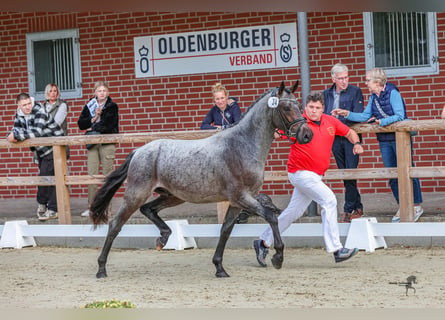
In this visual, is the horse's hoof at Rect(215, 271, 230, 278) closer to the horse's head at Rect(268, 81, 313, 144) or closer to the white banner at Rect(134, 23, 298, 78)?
the horse's head at Rect(268, 81, 313, 144)

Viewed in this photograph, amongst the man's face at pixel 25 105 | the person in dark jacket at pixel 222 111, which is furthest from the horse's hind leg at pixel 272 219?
the man's face at pixel 25 105

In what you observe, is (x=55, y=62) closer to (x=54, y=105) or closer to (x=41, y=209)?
(x=54, y=105)

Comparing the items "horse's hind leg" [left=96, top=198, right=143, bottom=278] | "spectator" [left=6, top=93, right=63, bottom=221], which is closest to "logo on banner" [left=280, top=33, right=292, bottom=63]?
"spectator" [left=6, top=93, right=63, bottom=221]

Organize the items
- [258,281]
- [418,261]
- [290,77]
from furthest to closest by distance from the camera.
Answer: [290,77] → [418,261] → [258,281]

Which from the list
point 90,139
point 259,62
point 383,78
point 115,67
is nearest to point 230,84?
point 259,62

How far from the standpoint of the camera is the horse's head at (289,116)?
611 cm

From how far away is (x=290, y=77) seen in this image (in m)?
10.4

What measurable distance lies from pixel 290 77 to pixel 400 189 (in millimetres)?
3341

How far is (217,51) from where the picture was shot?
1073cm

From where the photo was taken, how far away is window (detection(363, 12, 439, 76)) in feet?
31.6

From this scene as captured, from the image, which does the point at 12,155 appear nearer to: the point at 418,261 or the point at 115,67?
the point at 115,67

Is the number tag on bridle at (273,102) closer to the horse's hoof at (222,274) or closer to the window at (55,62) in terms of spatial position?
the horse's hoof at (222,274)

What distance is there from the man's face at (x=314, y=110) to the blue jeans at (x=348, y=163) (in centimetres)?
162

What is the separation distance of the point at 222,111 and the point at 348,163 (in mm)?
1540
